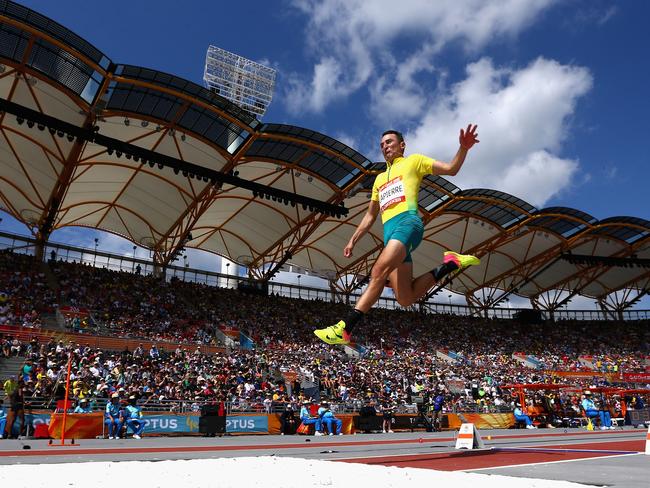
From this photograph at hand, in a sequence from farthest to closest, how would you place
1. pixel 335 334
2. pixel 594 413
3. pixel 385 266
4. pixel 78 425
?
pixel 594 413 < pixel 78 425 < pixel 335 334 < pixel 385 266

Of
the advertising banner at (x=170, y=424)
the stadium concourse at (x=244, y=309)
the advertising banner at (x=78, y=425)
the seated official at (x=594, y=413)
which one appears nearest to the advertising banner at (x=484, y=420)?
the stadium concourse at (x=244, y=309)

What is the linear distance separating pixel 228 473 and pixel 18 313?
2642cm

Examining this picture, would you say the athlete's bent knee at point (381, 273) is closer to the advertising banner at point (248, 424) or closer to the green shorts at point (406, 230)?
the green shorts at point (406, 230)

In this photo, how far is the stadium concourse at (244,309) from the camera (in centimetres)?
1305

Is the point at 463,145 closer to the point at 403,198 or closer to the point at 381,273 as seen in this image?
the point at 403,198

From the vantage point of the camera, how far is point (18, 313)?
27031 mm

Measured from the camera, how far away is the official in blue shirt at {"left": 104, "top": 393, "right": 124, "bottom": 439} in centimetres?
1523

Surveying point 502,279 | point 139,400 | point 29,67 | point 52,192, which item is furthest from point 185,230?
point 502,279

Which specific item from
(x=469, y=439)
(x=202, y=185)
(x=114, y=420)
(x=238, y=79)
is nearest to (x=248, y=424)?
(x=114, y=420)

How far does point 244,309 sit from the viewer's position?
131 ft

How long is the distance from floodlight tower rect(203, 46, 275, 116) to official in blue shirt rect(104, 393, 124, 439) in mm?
62572

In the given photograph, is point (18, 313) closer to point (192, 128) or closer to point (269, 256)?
point (192, 128)

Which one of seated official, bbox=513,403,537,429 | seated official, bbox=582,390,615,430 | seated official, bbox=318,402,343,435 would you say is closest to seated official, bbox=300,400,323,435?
seated official, bbox=318,402,343,435

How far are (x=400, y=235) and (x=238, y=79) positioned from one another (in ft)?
248
